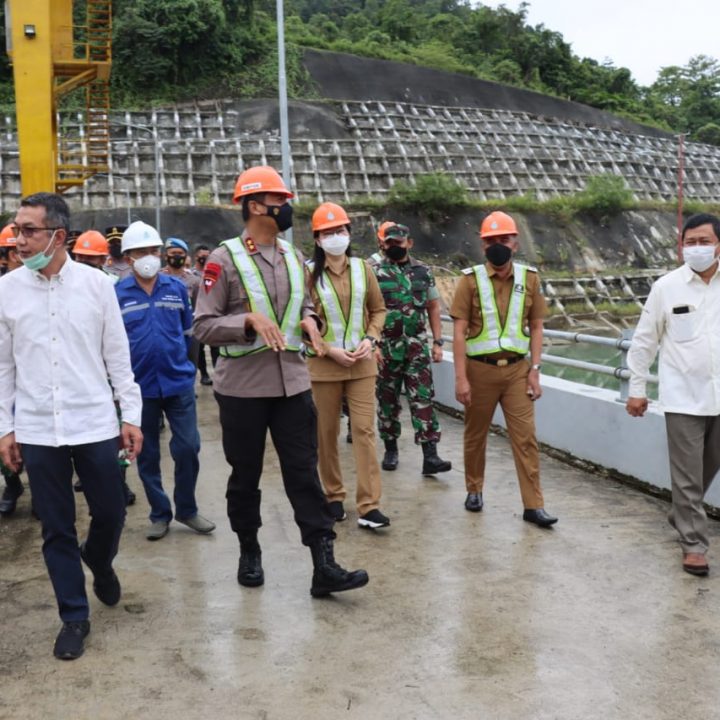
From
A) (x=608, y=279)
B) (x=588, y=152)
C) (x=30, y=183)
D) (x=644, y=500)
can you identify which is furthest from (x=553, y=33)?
(x=644, y=500)

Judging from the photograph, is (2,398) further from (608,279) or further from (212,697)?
(608,279)

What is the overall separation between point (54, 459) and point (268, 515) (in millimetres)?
2504

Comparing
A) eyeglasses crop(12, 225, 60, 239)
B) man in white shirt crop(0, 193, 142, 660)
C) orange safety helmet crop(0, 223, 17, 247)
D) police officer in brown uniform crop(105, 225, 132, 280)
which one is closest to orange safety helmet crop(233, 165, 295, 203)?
man in white shirt crop(0, 193, 142, 660)

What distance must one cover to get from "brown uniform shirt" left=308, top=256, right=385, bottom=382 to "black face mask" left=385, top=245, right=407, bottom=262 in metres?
1.08

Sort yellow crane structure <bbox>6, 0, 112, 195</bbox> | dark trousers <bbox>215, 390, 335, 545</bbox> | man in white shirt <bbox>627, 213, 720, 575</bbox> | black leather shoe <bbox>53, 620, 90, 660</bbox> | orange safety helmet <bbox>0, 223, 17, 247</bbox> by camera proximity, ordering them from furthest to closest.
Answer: yellow crane structure <bbox>6, 0, 112, 195</bbox>
orange safety helmet <bbox>0, 223, 17, 247</bbox>
man in white shirt <bbox>627, 213, 720, 575</bbox>
dark trousers <bbox>215, 390, 335, 545</bbox>
black leather shoe <bbox>53, 620, 90, 660</bbox>

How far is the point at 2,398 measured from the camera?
397 centimetres

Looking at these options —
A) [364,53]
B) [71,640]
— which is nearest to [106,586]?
[71,640]

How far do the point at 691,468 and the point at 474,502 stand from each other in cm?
167

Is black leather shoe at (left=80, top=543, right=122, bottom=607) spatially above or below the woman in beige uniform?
below

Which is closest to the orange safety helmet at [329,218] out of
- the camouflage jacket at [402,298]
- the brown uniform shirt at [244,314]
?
the brown uniform shirt at [244,314]

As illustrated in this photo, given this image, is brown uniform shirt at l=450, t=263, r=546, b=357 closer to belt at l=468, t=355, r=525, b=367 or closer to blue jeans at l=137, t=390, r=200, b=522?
belt at l=468, t=355, r=525, b=367

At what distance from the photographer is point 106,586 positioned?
445cm

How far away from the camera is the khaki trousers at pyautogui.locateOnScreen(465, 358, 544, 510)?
5895 millimetres

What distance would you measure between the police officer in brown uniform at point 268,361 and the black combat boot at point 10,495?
8.19ft
